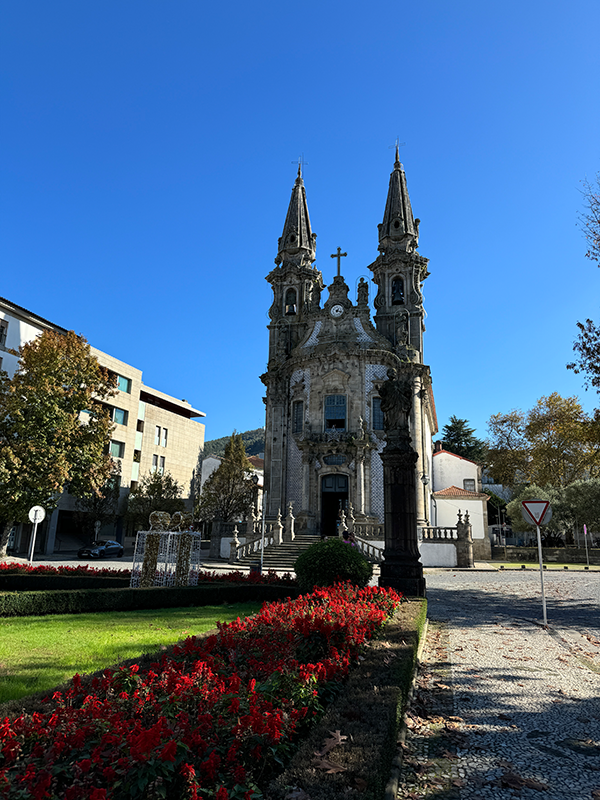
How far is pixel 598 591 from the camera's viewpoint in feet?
Result: 64.5

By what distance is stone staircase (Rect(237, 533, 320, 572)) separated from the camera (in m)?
27.5

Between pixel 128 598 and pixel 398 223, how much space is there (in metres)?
35.4

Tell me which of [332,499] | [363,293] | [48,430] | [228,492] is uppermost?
[363,293]

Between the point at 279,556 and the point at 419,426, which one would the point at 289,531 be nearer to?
the point at 279,556

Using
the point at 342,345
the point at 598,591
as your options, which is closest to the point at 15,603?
the point at 598,591

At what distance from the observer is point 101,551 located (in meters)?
36.7

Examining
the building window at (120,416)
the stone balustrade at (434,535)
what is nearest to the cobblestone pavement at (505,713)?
the stone balustrade at (434,535)

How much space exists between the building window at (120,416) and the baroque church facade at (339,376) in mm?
15372

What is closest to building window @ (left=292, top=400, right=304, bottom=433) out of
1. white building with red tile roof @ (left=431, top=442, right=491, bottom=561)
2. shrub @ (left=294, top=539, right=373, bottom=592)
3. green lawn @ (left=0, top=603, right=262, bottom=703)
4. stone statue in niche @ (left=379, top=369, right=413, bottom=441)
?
white building with red tile roof @ (left=431, top=442, right=491, bottom=561)

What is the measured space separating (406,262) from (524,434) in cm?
2595

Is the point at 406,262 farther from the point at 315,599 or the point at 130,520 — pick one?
the point at 315,599

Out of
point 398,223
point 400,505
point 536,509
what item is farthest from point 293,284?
point 536,509

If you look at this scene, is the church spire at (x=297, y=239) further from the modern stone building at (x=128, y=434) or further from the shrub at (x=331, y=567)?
the shrub at (x=331, y=567)

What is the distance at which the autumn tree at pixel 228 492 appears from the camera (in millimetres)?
41156
